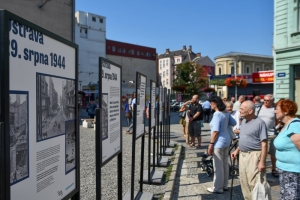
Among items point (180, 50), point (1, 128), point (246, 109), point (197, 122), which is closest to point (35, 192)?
point (1, 128)

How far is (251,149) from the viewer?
4.32 metres

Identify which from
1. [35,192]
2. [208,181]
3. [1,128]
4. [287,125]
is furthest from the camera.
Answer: [208,181]

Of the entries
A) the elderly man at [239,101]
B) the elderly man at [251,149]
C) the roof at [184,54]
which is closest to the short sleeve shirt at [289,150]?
the elderly man at [251,149]

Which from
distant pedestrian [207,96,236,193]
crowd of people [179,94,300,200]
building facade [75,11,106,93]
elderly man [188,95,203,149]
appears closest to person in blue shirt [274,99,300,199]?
crowd of people [179,94,300,200]

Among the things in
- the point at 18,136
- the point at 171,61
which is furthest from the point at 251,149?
the point at 171,61

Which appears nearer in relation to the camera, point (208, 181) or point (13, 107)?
point (13, 107)

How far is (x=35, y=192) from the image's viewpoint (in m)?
1.66

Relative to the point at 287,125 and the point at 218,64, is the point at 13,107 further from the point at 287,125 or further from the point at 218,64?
the point at 218,64

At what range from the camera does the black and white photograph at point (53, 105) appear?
1714mm

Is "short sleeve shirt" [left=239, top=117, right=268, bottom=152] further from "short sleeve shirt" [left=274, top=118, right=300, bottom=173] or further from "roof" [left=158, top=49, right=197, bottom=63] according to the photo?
"roof" [left=158, top=49, right=197, bottom=63]

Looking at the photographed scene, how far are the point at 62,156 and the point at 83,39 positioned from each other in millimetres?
68113

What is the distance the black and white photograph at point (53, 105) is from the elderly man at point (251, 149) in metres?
2.99

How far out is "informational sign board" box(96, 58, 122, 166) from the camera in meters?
2.81

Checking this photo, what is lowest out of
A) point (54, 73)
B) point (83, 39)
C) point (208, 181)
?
point (208, 181)
